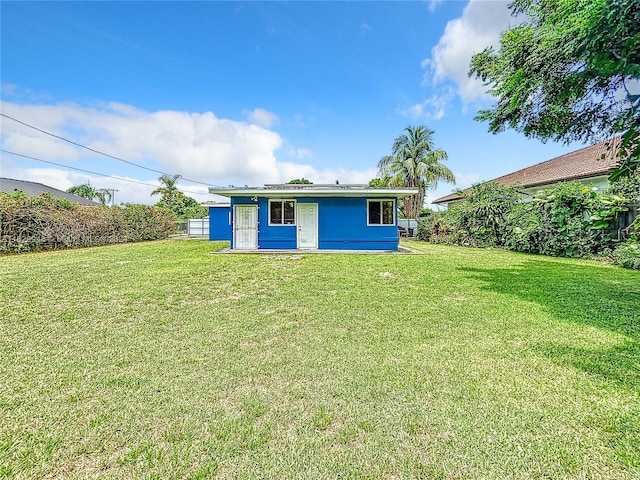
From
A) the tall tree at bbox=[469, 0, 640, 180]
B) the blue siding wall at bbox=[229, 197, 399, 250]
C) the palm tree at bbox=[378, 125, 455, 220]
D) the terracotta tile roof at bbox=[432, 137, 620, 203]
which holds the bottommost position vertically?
the blue siding wall at bbox=[229, 197, 399, 250]

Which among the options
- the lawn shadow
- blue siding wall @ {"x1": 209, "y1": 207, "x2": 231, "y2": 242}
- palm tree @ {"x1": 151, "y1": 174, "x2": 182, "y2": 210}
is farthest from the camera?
palm tree @ {"x1": 151, "y1": 174, "x2": 182, "y2": 210}

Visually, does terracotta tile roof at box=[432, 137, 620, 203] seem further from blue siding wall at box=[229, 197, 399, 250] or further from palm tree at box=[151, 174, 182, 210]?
palm tree at box=[151, 174, 182, 210]

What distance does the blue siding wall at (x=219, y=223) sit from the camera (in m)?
19.5

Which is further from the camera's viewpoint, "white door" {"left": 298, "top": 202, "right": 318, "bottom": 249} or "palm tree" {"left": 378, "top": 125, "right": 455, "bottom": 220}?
"palm tree" {"left": 378, "top": 125, "right": 455, "bottom": 220}

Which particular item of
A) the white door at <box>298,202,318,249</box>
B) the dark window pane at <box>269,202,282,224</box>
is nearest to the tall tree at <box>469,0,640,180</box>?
the white door at <box>298,202,318,249</box>

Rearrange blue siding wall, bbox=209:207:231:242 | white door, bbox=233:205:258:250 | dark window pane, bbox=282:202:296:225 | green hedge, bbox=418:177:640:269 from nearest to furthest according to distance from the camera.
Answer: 1. green hedge, bbox=418:177:640:269
2. dark window pane, bbox=282:202:296:225
3. white door, bbox=233:205:258:250
4. blue siding wall, bbox=209:207:231:242

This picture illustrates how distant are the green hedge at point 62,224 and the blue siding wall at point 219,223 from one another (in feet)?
13.4

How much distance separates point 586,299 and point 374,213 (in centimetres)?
823

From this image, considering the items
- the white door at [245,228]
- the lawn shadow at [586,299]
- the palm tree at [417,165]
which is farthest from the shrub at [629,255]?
the palm tree at [417,165]

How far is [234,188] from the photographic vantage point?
1224 cm

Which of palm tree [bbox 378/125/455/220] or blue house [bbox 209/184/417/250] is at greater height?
palm tree [bbox 378/125/455/220]

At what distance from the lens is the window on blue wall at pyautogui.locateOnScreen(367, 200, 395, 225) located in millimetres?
12766

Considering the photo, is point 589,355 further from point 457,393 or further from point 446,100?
point 446,100

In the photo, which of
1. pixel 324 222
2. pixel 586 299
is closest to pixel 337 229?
pixel 324 222
